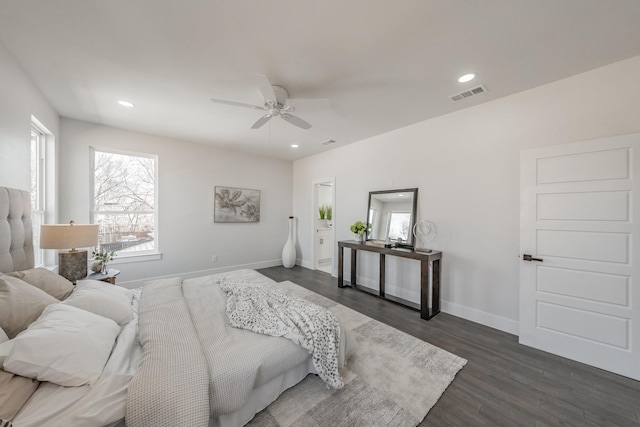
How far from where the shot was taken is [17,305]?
1349 millimetres

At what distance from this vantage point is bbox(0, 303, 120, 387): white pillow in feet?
3.33

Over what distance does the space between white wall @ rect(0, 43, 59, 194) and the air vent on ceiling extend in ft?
13.9

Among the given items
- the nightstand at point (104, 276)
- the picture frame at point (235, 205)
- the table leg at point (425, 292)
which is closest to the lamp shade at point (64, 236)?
the nightstand at point (104, 276)

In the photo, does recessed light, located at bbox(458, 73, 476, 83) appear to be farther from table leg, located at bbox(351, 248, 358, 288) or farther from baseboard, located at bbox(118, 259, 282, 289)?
baseboard, located at bbox(118, 259, 282, 289)

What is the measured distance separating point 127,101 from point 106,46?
44.6 inches

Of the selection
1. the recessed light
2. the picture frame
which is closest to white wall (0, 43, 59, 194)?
the picture frame

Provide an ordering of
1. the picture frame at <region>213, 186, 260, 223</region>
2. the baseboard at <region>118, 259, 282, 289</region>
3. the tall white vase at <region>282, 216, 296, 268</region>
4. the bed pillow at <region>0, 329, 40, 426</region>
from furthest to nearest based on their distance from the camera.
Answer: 1. the tall white vase at <region>282, 216, 296, 268</region>
2. the picture frame at <region>213, 186, 260, 223</region>
3. the baseboard at <region>118, 259, 282, 289</region>
4. the bed pillow at <region>0, 329, 40, 426</region>

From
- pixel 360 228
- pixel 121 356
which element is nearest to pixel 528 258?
pixel 360 228

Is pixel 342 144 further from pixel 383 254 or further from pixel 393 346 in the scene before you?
pixel 393 346

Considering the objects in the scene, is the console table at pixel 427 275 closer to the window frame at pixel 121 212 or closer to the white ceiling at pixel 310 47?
the white ceiling at pixel 310 47

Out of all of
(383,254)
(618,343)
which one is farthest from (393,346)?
(618,343)

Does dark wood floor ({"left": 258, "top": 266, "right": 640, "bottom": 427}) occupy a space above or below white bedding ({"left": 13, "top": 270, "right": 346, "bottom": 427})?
below

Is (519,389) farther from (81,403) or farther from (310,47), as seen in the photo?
(310,47)

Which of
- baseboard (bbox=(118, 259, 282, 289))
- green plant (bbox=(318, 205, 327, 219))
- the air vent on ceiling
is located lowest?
baseboard (bbox=(118, 259, 282, 289))
